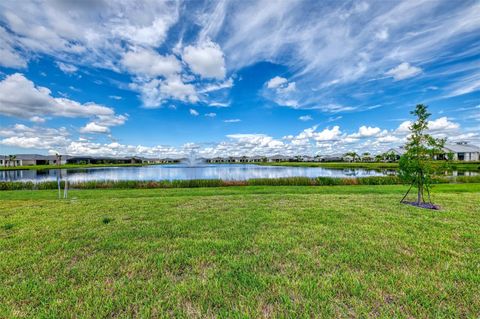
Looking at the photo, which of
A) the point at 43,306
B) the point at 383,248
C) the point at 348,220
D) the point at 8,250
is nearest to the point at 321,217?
the point at 348,220

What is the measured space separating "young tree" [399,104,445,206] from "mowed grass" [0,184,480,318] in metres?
3.24

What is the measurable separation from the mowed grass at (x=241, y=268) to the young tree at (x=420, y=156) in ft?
10.6

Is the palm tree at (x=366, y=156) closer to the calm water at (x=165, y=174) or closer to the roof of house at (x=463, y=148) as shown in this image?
the roof of house at (x=463, y=148)

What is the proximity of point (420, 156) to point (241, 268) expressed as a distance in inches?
395

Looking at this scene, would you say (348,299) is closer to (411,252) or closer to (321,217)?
(411,252)

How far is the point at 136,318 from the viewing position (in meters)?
2.54

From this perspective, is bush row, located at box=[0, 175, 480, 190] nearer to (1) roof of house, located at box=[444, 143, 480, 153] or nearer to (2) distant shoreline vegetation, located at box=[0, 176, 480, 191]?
(2) distant shoreline vegetation, located at box=[0, 176, 480, 191]

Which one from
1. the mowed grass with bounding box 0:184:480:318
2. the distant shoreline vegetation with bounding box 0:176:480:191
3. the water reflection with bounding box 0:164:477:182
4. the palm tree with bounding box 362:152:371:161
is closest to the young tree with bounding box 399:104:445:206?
the mowed grass with bounding box 0:184:480:318

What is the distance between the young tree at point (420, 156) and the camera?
930cm

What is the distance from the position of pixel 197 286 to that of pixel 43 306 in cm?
189

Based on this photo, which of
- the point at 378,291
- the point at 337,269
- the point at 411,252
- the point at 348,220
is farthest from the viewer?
the point at 348,220

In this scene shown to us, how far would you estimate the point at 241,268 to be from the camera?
3586mm

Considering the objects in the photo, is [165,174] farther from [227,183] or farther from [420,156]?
[420,156]

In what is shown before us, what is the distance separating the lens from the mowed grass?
271 centimetres
